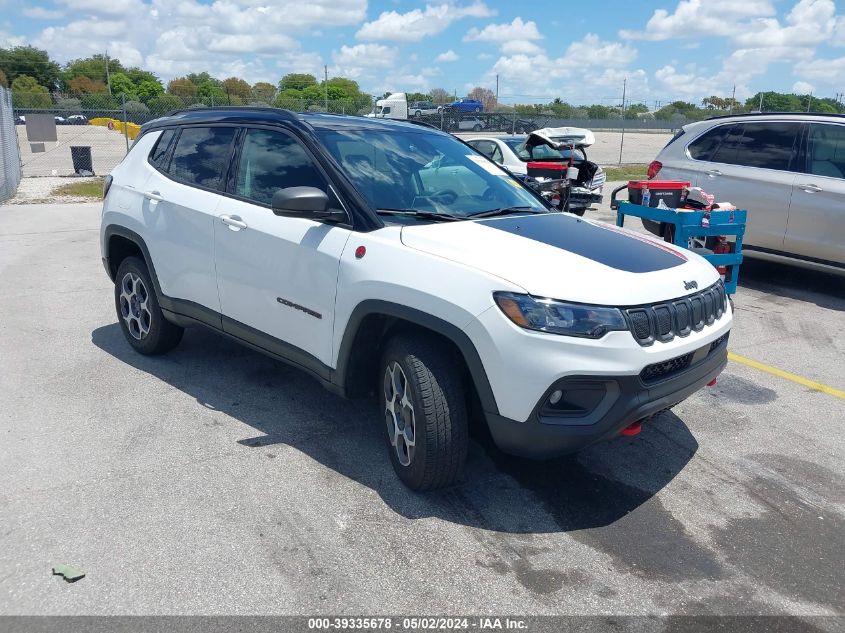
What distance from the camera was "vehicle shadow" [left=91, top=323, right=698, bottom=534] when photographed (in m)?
3.63

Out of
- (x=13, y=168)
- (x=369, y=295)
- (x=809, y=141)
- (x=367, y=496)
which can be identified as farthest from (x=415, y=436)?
(x=13, y=168)

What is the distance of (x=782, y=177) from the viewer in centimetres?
790

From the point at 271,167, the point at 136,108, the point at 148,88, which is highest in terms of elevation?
the point at 148,88

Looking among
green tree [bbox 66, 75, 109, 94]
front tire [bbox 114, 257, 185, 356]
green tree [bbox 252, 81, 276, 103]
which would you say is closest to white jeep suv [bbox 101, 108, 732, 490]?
front tire [bbox 114, 257, 185, 356]

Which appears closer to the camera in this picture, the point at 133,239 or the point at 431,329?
the point at 431,329

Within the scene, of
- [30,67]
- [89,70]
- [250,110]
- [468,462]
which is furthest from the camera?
[89,70]

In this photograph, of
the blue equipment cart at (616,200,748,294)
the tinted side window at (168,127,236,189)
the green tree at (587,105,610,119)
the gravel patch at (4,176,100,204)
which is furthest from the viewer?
the green tree at (587,105,610,119)

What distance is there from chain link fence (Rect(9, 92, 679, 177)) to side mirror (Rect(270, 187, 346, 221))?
1940 centimetres

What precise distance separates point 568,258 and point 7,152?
1624 cm

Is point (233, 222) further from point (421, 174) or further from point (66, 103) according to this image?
point (66, 103)

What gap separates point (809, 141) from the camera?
7.84 meters

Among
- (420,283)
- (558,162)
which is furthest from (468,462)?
(558,162)

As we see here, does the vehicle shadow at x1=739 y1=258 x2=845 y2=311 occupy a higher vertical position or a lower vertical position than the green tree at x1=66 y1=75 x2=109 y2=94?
lower

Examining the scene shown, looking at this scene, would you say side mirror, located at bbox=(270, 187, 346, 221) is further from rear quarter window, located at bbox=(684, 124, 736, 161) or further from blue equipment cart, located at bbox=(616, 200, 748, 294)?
rear quarter window, located at bbox=(684, 124, 736, 161)
